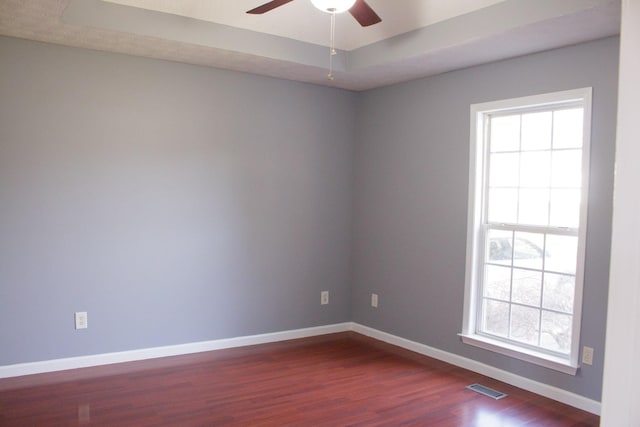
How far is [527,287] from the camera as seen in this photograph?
360 centimetres

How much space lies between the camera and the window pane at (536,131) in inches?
138

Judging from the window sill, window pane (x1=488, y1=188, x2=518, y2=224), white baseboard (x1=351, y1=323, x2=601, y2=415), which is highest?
window pane (x1=488, y1=188, x2=518, y2=224)

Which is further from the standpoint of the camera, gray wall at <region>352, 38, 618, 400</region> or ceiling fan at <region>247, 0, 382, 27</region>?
gray wall at <region>352, 38, 618, 400</region>

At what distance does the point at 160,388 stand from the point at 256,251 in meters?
1.42

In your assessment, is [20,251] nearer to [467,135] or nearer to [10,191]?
[10,191]

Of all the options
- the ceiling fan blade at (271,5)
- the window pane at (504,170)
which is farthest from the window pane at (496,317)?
the ceiling fan blade at (271,5)

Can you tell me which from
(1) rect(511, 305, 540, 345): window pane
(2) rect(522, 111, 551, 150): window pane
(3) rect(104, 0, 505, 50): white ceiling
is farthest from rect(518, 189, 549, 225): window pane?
(3) rect(104, 0, 505, 50): white ceiling

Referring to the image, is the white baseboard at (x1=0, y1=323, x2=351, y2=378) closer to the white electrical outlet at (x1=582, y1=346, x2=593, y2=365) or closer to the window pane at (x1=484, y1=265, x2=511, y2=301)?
the window pane at (x1=484, y1=265, x2=511, y2=301)

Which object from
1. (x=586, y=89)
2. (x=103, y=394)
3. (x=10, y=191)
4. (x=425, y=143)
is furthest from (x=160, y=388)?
(x=586, y=89)

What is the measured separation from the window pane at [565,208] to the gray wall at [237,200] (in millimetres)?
160

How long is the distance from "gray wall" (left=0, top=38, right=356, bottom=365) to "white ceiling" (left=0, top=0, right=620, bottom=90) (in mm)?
296

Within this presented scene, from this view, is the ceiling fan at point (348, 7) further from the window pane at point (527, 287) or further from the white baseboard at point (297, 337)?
the white baseboard at point (297, 337)

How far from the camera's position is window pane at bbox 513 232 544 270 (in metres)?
3.54

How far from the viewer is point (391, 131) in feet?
15.1
